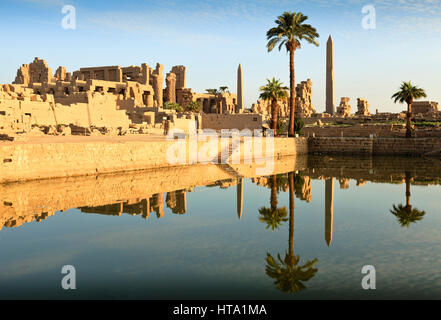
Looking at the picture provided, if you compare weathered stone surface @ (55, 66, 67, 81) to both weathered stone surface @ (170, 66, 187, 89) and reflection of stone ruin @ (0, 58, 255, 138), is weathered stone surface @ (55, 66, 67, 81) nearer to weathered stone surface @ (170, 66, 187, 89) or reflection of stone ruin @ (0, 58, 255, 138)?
reflection of stone ruin @ (0, 58, 255, 138)

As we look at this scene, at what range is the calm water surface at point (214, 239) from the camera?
24.1ft

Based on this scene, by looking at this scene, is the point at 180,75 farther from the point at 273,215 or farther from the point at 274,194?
the point at 273,215

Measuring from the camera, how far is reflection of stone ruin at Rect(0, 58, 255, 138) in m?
30.1

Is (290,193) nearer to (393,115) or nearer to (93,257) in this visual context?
(93,257)

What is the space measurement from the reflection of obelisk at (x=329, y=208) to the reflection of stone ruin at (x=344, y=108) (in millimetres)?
46223

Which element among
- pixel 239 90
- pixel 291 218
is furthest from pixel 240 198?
pixel 239 90

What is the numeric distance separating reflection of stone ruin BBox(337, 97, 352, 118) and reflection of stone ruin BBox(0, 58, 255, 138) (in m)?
19.8

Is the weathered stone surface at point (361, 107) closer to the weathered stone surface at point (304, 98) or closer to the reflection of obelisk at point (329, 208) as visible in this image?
the weathered stone surface at point (304, 98)

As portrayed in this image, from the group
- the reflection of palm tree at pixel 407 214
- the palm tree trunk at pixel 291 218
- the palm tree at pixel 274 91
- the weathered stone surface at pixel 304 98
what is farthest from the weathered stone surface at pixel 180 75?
the reflection of palm tree at pixel 407 214

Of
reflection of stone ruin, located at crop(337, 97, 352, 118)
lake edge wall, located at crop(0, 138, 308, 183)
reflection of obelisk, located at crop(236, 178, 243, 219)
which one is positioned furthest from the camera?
reflection of stone ruin, located at crop(337, 97, 352, 118)

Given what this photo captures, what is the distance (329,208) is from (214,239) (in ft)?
19.4

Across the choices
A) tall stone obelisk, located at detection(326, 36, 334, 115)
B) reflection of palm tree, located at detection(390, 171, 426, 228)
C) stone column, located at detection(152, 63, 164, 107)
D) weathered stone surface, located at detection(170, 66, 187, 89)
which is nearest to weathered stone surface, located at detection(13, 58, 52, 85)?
stone column, located at detection(152, 63, 164, 107)

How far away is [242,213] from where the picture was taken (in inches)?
540

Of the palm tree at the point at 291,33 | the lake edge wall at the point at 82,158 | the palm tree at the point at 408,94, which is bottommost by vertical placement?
the lake edge wall at the point at 82,158
